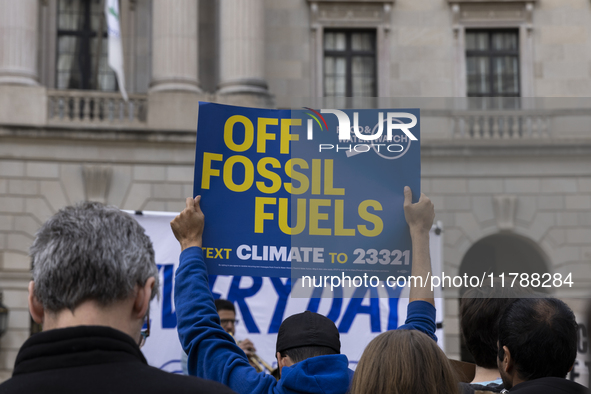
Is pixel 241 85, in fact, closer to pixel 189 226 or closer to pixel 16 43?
pixel 16 43

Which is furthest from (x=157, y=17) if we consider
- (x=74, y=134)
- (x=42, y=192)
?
(x=42, y=192)

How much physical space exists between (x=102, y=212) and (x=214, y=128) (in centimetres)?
166

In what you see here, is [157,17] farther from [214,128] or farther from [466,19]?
[214,128]

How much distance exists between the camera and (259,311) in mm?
7934

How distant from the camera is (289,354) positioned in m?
3.09

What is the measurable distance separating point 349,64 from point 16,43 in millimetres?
8043

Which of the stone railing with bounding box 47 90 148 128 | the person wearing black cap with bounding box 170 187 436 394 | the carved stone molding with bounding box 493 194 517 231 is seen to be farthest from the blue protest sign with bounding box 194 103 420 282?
the carved stone molding with bounding box 493 194 517 231

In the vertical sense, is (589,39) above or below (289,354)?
above

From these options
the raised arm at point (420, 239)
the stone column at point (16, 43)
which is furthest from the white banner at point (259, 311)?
the stone column at point (16, 43)

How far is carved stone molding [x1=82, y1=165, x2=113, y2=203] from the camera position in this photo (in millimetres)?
16797

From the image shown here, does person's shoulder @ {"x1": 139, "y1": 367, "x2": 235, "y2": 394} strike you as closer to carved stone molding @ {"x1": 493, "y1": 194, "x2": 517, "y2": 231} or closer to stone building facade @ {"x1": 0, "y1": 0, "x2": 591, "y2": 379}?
stone building facade @ {"x1": 0, "y1": 0, "x2": 591, "y2": 379}

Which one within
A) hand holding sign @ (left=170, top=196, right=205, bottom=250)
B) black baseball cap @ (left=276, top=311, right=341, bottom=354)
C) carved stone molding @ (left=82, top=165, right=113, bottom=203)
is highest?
carved stone molding @ (left=82, top=165, right=113, bottom=203)

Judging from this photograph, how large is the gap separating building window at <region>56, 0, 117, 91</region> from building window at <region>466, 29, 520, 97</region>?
29.7 feet

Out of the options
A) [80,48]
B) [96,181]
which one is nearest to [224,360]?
[96,181]
